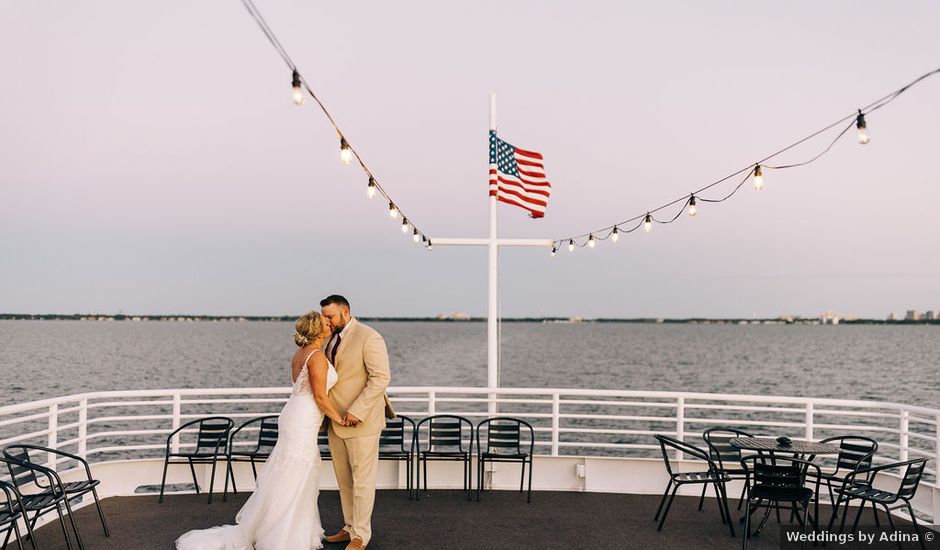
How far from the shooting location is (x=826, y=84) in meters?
12.9

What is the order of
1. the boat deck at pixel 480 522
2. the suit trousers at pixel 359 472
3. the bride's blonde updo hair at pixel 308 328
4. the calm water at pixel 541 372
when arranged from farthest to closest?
the calm water at pixel 541 372 → the boat deck at pixel 480 522 → the suit trousers at pixel 359 472 → the bride's blonde updo hair at pixel 308 328

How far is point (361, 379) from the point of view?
5.02 m

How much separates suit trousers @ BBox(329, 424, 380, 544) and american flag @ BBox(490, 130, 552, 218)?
13.6ft

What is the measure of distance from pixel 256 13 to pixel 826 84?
12386mm

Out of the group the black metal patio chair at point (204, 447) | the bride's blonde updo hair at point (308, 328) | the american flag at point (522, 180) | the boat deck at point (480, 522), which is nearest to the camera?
the bride's blonde updo hair at point (308, 328)

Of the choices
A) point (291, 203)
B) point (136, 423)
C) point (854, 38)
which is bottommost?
point (136, 423)

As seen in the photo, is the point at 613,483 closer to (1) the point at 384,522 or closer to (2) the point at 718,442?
(2) the point at 718,442

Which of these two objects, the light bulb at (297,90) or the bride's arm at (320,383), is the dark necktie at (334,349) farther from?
the light bulb at (297,90)

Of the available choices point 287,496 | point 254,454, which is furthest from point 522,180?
point 287,496

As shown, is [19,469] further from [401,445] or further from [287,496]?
[401,445]

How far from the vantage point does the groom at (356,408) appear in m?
4.92

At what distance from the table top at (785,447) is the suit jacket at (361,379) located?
3.03 meters

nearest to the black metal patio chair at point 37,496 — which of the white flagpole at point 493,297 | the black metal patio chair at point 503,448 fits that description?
the black metal patio chair at point 503,448

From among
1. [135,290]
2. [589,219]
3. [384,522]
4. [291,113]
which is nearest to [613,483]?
[384,522]
